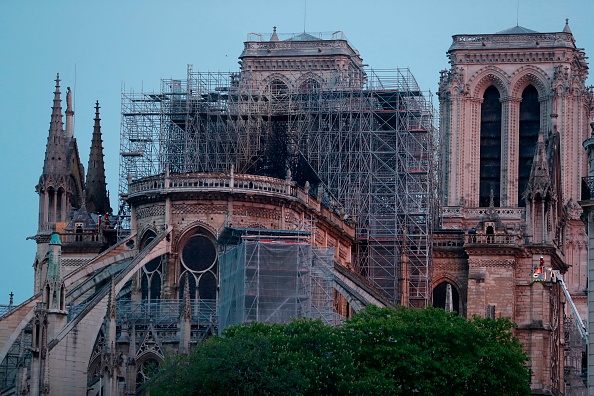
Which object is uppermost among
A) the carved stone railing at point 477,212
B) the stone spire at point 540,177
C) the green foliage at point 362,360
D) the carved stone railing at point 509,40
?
the carved stone railing at point 509,40

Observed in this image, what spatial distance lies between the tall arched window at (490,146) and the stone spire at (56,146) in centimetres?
2565

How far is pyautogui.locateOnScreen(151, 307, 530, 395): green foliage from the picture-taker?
223 feet

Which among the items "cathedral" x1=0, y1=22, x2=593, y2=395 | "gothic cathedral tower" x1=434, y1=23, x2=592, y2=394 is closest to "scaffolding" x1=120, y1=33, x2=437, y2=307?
"cathedral" x1=0, y1=22, x2=593, y2=395

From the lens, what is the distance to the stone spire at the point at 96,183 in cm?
9856

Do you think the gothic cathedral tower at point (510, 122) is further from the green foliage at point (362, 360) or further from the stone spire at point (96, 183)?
the green foliage at point (362, 360)

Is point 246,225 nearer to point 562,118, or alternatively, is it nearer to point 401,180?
point 401,180

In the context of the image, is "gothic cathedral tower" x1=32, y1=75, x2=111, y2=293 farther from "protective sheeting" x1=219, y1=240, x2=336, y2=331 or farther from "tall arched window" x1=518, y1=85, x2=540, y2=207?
"tall arched window" x1=518, y1=85, x2=540, y2=207

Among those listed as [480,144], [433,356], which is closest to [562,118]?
[480,144]

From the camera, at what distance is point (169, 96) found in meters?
97.2

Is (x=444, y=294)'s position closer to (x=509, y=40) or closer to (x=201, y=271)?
(x=201, y=271)

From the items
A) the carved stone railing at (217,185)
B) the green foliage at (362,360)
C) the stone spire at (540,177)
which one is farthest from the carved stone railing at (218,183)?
the stone spire at (540,177)

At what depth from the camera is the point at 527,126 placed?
4444 inches

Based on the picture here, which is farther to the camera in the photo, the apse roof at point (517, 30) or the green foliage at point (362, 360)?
the apse roof at point (517, 30)

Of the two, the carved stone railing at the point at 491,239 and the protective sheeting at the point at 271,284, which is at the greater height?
the carved stone railing at the point at 491,239
